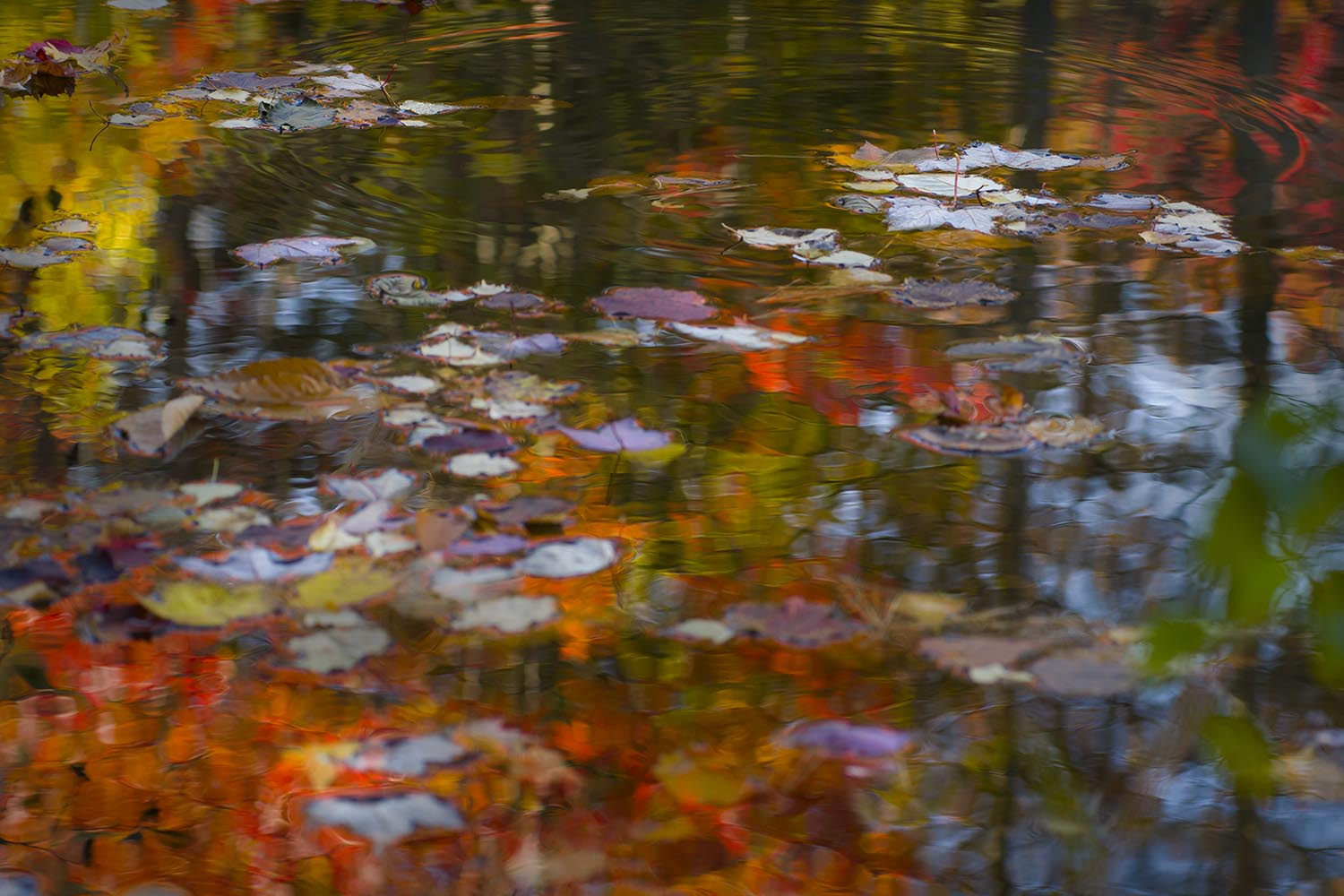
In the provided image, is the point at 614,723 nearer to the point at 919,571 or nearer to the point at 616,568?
the point at 616,568

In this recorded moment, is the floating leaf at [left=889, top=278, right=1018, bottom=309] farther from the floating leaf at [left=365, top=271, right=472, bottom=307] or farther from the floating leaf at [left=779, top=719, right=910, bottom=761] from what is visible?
the floating leaf at [left=779, top=719, right=910, bottom=761]

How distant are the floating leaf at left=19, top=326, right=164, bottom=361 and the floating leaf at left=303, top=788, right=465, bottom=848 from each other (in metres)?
0.98

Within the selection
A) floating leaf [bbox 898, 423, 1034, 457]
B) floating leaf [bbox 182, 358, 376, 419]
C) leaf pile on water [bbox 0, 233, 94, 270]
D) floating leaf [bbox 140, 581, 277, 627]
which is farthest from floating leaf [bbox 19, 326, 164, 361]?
floating leaf [bbox 898, 423, 1034, 457]

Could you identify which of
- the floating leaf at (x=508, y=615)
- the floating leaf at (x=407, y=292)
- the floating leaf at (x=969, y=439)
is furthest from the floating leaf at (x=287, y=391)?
the floating leaf at (x=969, y=439)

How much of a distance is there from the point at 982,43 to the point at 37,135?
8.48ft

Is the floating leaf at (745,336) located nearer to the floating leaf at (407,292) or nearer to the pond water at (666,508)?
the pond water at (666,508)

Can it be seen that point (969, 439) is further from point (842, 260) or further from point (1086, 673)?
point (842, 260)

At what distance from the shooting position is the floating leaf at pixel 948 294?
7.00ft

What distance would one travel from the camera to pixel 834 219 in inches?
99.3

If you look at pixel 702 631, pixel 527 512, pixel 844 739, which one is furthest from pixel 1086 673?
pixel 527 512

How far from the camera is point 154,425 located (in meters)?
1.68

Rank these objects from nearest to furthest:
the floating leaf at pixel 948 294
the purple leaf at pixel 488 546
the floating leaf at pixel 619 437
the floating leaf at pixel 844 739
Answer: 1. the floating leaf at pixel 844 739
2. the purple leaf at pixel 488 546
3. the floating leaf at pixel 619 437
4. the floating leaf at pixel 948 294

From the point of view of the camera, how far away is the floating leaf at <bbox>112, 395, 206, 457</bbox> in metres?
1.64

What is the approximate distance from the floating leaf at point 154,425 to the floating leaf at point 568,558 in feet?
1.69
